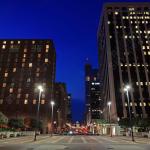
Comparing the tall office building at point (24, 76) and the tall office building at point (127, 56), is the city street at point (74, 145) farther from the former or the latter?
the tall office building at point (127, 56)

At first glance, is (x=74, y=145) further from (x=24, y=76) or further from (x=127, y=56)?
(x=127, y=56)

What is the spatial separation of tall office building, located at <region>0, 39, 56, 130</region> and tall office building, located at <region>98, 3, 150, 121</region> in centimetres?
3886

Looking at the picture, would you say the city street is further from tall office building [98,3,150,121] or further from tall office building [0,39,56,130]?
tall office building [98,3,150,121]

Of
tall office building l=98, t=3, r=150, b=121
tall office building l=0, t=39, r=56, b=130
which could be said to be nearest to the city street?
tall office building l=0, t=39, r=56, b=130

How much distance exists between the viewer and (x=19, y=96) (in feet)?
400

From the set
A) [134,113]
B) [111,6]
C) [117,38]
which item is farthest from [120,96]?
[111,6]

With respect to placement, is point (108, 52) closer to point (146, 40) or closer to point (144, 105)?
point (146, 40)

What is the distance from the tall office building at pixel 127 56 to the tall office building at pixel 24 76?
38860 mm

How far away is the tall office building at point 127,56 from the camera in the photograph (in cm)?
13062

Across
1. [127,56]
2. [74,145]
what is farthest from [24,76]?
[74,145]

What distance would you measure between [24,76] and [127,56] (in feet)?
213

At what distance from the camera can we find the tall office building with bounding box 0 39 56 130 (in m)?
120

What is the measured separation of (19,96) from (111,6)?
90896 millimetres

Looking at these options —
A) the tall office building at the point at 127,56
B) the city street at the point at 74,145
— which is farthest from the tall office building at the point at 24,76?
the city street at the point at 74,145
